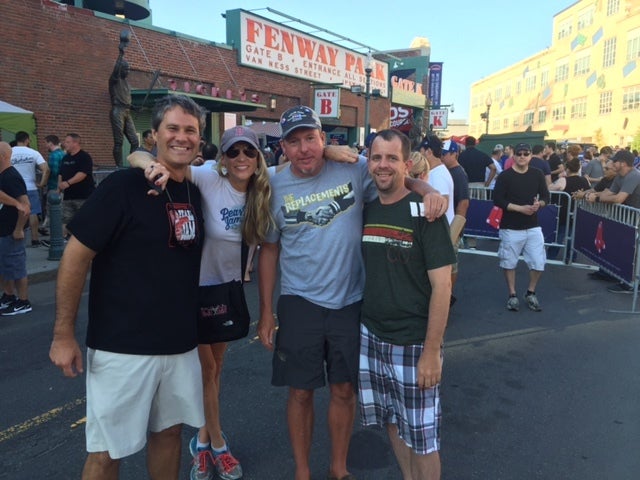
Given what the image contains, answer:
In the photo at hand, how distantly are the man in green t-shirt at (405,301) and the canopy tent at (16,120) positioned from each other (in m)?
9.73

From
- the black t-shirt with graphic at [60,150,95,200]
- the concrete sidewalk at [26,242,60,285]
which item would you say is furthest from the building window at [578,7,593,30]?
the concrete sidewalk at [26,242,60,285]

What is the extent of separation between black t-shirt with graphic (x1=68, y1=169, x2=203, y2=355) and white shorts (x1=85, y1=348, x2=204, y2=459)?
0.18 feet

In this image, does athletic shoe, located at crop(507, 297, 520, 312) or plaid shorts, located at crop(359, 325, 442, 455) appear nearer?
plaid shorts, located at crop(359, 325, 442, 455)

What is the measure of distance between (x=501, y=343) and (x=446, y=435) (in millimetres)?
1984

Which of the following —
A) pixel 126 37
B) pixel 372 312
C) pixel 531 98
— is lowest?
pixel 372 312

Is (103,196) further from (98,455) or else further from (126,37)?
(126,37)

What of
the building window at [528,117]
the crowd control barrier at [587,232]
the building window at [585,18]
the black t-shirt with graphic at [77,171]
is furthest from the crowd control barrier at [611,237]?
the building window at [528,117]

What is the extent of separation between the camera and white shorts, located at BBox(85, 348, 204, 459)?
211cm

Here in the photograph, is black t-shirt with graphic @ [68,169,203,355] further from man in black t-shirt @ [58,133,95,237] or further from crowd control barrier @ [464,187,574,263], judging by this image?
crowd control barrier @ [464,187,574,263]

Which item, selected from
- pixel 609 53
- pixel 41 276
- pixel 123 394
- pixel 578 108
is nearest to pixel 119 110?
pixel 41 276

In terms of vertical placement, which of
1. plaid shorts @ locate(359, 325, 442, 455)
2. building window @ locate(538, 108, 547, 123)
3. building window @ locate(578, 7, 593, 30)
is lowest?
plaid shorts @ locate(359, 325, 442, 455)

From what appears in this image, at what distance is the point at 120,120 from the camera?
530 inches

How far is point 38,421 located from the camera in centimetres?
Result: 349

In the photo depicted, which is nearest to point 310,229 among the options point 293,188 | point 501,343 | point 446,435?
point 293,188
